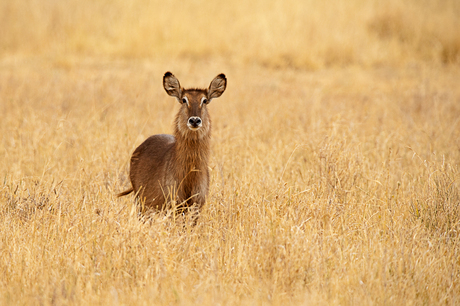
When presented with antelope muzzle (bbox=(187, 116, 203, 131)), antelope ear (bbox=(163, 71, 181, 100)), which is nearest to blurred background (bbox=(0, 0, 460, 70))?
antelope ear (bbox=(163, 71, 181, 100))

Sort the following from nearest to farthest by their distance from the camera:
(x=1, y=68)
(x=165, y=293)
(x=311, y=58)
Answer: (x=165, y=293)
(x=1, y=68)
(x=311, y=58)

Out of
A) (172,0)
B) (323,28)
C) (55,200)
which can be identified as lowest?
(55,200)

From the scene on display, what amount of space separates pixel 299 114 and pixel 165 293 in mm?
5182

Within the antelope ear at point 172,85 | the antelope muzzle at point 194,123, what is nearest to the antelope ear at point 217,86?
the antelope ear at point 172,85

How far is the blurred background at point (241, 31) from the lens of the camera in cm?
1379

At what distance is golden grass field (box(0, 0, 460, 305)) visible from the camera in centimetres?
346

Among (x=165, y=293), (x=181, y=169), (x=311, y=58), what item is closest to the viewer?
(x=165, y=293)

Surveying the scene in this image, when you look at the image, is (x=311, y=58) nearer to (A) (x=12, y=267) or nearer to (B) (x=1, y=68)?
(B) (x=1, y=68)

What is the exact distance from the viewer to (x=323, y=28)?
14742mm

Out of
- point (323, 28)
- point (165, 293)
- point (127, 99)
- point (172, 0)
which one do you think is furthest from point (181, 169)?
point (172, 0)

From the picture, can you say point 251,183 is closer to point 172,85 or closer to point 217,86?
point 217,86

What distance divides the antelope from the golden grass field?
0.75ft

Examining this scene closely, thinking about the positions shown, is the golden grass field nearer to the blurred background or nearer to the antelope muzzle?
the blurred background

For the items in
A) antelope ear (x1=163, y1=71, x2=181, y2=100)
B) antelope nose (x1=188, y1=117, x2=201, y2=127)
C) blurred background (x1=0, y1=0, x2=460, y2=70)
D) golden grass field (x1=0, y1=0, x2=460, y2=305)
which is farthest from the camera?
blurred background (x1=0, y1=0, x2=460, y2=70)
